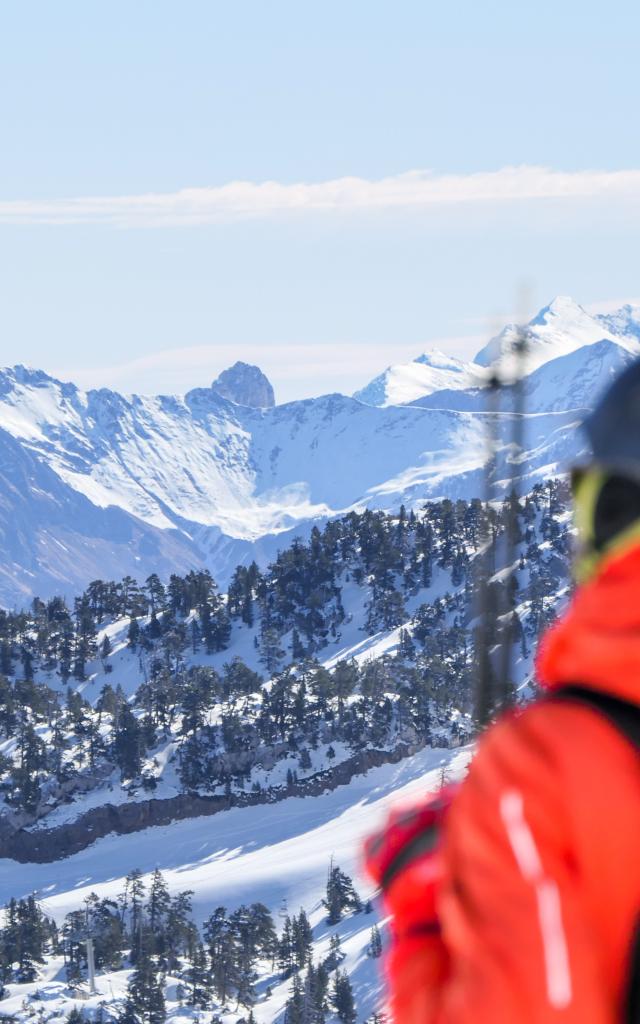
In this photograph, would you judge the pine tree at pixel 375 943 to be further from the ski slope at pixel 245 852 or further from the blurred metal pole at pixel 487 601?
the blurred metal pole at pixel 487 601

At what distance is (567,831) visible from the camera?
5.71 ft

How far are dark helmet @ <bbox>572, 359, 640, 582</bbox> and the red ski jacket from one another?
0.06 metres

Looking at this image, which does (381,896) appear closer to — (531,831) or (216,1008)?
(531,831)

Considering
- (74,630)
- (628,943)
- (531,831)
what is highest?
(531,831)

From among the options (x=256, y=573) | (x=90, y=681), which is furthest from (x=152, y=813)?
(x=256, y=573)

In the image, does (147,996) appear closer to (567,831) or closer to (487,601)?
(487,601)

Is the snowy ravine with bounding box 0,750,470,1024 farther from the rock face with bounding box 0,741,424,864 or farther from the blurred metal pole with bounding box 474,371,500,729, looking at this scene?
the blurred metal pole with bounding box 474,371,500,729

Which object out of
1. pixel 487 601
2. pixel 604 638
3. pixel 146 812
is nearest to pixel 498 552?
pixel 487 601

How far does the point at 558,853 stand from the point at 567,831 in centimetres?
3

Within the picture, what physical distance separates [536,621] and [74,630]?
202ft

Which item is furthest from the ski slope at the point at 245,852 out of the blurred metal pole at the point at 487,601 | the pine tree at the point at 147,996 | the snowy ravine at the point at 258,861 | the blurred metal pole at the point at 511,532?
the blurred metal pole at the point at 487,601

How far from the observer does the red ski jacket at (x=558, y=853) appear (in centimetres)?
170

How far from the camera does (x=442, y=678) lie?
13975cm

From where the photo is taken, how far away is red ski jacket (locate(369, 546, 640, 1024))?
5.59 feet
